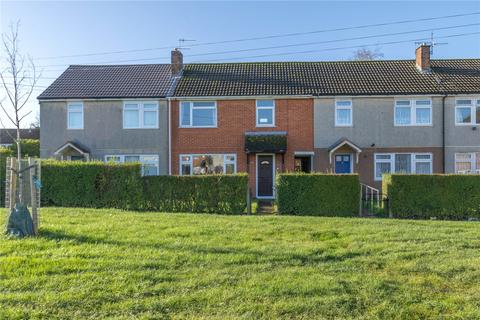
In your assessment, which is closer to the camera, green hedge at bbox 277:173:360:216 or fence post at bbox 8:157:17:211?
fence post at bbox 8:157:17:211

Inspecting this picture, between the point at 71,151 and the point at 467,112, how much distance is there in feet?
67.6

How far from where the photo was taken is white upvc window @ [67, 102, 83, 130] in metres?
20.3

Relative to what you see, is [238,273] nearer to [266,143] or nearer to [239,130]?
[266,143]

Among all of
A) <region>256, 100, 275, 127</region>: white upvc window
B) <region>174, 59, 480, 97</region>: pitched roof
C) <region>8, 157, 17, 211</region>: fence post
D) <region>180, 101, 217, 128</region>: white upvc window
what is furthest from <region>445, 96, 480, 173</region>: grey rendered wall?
<region>8, 157, 17, 211</region>: fence post

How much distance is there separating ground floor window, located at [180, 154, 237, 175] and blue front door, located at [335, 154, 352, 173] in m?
5.29

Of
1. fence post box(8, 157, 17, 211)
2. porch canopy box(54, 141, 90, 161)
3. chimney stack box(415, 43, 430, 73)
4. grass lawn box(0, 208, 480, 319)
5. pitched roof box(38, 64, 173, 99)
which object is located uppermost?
chimney stack box(415, 43, 430, 73)

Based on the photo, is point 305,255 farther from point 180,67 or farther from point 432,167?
point 180,67

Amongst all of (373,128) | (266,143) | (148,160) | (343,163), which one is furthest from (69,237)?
(373,128)

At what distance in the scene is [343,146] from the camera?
760 inches

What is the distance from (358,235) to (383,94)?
13476 millimetres

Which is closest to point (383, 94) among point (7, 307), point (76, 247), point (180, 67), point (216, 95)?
point (216, 95)

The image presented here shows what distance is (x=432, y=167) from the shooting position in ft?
63.1

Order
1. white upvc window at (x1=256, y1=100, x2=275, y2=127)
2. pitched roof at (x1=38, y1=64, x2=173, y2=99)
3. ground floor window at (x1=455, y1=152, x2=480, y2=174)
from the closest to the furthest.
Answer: ground floor window at (x1=455, y1=152, x2=480, y2=174), white upvc window at (x1=256, y1=100, x2=275, y2=127), pitched roof at (x1=38, y1=64, x2=173, y2=99)

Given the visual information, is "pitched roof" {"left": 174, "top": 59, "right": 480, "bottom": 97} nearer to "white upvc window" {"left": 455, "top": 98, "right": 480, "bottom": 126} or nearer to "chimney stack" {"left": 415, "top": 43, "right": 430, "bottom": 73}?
"chimney stack" {"left": 415, "top": 43, "right": 430, "bottom": 73}
